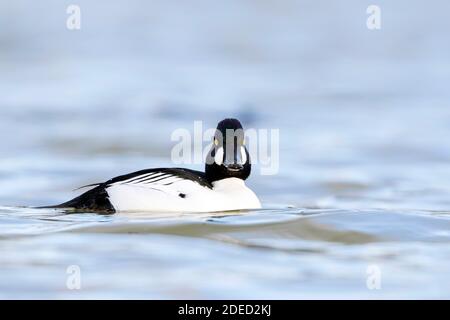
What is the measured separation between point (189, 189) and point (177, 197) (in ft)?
0.55

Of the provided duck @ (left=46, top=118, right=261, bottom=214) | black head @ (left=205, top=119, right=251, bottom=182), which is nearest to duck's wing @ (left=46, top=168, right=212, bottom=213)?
duck @ (left=46, top=118, right=261, bottom=214)

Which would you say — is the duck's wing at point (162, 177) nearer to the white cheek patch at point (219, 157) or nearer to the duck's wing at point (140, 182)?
the duck's wing at point (140, 182)

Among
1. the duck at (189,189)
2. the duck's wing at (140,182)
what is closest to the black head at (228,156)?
the duck at (189,189)

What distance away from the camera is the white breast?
13.8 metres

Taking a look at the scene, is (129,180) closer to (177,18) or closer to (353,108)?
(353,108)

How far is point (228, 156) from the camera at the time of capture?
46.8 ft

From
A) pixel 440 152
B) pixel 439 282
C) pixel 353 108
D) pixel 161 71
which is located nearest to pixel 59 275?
pixel 439 282

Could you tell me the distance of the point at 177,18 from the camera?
99.8 feet

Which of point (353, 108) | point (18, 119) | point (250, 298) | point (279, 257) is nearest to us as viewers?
point (250, 298)

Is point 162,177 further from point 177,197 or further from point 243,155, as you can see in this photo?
point 243,155

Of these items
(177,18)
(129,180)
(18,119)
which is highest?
(177,18)

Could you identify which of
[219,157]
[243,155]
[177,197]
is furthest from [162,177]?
[243,155]

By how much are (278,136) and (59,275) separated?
1089 cm

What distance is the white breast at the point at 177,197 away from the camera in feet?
45.3
